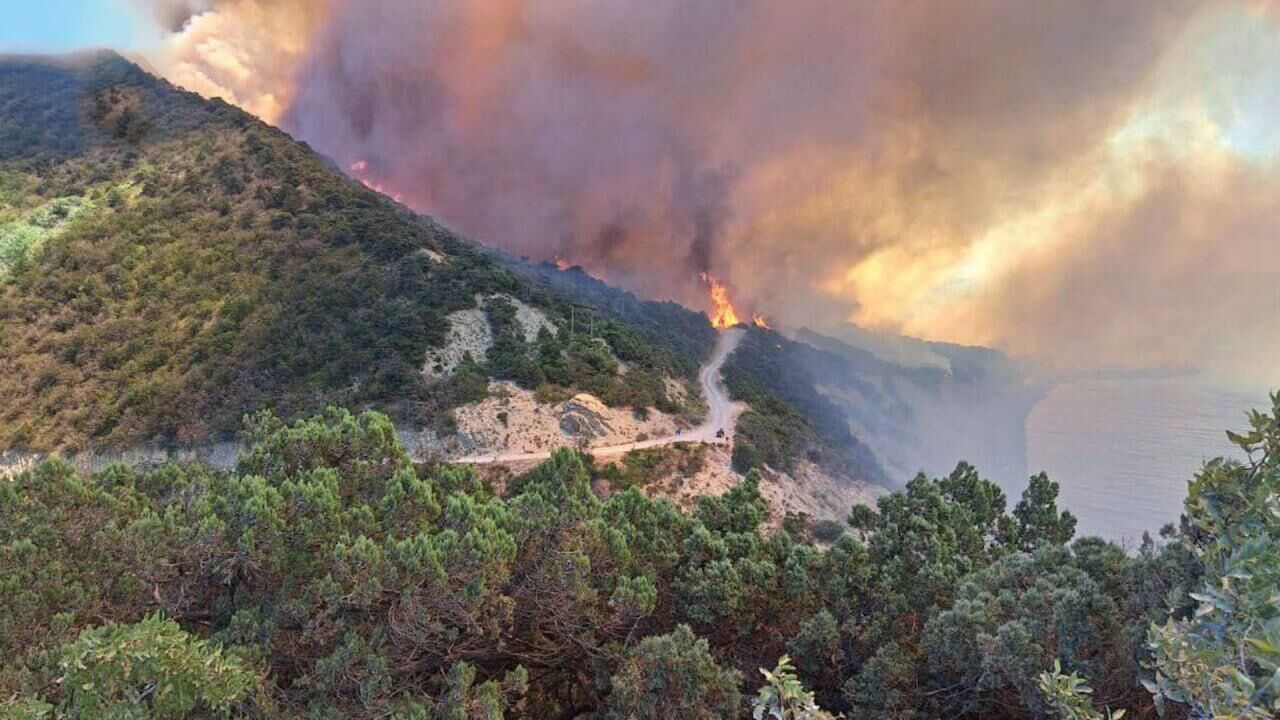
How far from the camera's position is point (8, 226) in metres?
56.5

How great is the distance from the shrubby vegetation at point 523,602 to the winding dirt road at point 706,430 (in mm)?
20862

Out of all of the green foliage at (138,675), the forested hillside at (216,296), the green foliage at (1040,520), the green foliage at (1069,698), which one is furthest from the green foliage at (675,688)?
the forested hillside at (216,296)

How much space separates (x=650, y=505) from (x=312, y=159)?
78.6 metres

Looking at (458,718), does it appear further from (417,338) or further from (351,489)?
(417,338)

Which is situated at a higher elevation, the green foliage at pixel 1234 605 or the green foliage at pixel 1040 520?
the green foliage at pixel 1040 520

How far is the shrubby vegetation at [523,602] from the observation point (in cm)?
757

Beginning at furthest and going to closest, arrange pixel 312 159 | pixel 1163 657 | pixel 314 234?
1. pixel 312 159
2. pixel 314 234
3. pixel 1163 657

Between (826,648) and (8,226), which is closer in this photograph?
(826,648)

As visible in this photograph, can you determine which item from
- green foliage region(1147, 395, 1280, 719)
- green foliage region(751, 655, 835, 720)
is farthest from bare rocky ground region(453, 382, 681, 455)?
green foliage region(751, 655, 835, 720)

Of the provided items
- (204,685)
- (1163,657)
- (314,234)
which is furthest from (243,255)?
(1163,657)

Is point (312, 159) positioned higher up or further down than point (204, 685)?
higher up

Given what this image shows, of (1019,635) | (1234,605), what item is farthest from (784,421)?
(1234,605)

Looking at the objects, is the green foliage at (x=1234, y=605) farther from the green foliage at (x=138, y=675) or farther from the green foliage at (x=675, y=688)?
the green foliage at (x=138, y=675)

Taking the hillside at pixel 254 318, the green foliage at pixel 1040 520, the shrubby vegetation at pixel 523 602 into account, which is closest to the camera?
the shrubby vegetation at pixel 523 602
